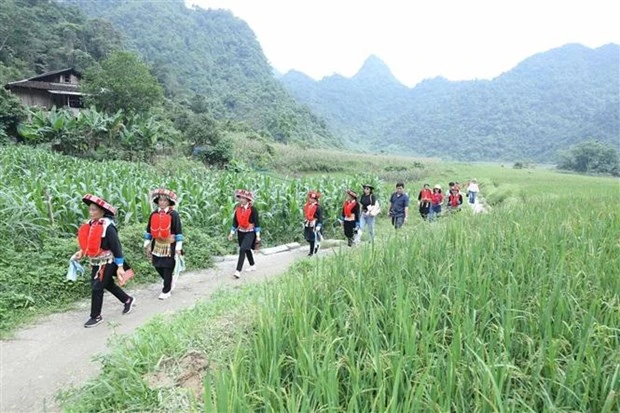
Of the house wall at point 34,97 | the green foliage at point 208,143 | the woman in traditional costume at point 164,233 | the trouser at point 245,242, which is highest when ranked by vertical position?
the house wall at point 34,97

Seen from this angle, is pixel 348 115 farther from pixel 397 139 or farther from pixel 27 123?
pixel 27 123

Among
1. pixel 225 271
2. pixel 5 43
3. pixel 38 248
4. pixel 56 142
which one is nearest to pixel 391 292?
pixel 225 271

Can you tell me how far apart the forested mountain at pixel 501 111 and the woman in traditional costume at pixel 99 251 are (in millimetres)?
70487

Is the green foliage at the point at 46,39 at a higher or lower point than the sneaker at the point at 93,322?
higher

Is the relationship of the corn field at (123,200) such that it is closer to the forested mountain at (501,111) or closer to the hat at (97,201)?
the hat at (97,201)

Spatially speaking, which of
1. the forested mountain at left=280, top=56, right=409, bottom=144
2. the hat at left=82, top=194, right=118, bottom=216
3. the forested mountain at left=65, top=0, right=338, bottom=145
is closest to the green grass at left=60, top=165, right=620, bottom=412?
the hat at left=82, top=194, right=118, bottom=216

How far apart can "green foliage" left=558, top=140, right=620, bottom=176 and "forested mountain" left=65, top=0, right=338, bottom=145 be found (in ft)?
106

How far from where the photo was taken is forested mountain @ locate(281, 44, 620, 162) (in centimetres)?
7562

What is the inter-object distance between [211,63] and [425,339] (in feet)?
266

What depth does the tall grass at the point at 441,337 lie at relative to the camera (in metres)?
1.95

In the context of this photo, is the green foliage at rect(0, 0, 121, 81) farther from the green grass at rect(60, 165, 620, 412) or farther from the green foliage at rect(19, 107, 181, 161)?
the green grass at rect(60, 165, 620, 412)

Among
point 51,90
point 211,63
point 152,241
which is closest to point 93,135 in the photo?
point 51,90

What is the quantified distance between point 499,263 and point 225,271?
213 inches

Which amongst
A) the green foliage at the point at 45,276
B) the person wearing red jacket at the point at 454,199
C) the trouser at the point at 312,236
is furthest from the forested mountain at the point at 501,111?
the green foliage at the point at 45,276
